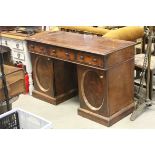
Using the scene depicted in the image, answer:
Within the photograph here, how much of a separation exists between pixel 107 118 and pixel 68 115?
1.31 ft

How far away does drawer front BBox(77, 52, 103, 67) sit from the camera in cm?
206

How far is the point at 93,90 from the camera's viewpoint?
2.29 metres

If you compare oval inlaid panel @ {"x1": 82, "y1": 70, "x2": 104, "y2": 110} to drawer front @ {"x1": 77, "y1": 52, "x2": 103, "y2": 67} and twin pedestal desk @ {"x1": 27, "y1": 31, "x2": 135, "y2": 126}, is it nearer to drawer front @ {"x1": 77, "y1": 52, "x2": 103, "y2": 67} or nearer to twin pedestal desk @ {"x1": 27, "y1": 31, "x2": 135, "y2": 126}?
twin pedestal desk @ {"x1": 27, "y1": 31, "x2": 135, "y2": 126}

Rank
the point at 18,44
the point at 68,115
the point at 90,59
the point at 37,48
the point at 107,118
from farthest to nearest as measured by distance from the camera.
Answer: the point at 18,44 → the point at 37,48 → the point at 68,115 → the point at 107,118 → the point at 90,59

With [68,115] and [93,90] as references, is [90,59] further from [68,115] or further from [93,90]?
[68,115]

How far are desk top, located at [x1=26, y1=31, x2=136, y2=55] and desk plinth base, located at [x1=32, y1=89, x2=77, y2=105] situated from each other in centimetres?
55

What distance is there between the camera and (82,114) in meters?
2.45

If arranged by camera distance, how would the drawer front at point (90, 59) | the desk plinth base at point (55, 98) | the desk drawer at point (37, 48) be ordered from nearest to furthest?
the drawer front at point (90, 59), the desk drawer at point (37, 48), the desk plinth base at point (55, 98)

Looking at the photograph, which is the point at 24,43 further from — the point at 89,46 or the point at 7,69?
the point at 7,69

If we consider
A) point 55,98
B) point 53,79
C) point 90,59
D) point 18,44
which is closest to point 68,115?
point 55,98

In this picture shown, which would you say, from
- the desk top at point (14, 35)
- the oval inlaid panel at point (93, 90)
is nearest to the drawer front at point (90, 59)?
the oval inlaid panel at point (93, 90)

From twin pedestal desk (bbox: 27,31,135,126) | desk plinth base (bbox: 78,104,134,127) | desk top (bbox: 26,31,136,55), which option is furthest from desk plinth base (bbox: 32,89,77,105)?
desk top (bbox: 26,31,136,55)

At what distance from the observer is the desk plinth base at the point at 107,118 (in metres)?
2.27

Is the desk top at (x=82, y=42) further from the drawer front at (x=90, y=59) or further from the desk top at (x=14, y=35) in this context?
the desk top at (x=14, y=35)
